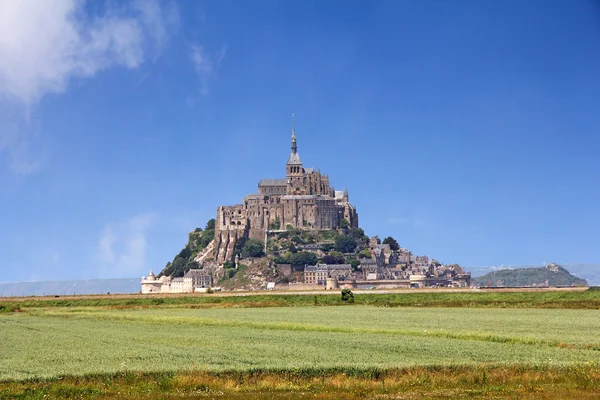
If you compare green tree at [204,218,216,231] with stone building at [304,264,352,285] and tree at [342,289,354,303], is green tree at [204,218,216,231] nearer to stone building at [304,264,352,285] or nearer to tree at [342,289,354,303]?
stone building at [304,264,352,285]

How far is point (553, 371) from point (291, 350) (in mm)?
8813

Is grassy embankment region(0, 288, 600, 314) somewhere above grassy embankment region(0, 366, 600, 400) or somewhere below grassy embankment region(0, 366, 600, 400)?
above

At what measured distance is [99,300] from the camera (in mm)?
83250

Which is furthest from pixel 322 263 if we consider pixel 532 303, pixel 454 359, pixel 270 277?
pixel 454 359

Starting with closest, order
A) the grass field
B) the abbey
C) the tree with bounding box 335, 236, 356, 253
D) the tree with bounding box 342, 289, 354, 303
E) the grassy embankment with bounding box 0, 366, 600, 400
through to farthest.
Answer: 1. the grassy embankment with bounding box 0, 366, 600, 400
2. the grass field
3. the tree with bounding box 342, 289, 354, 303
4. the tree with bounding box 335, 236, 356, 253
5. the abbey

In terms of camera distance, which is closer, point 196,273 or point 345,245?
point 196,273

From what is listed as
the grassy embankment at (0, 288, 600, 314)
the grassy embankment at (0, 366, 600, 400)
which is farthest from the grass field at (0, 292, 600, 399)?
the grassy embankment at (0, 288, 600, 314)

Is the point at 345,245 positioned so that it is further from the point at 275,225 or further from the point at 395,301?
the point at 395,301

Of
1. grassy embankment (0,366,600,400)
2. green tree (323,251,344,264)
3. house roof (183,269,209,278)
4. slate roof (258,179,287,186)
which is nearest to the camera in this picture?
grassy embankment (0,366,600,400)

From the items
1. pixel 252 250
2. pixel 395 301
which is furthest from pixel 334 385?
pixel 252 250

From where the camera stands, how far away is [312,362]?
23922 millimetres

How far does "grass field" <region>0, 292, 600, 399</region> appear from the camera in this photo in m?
20.7

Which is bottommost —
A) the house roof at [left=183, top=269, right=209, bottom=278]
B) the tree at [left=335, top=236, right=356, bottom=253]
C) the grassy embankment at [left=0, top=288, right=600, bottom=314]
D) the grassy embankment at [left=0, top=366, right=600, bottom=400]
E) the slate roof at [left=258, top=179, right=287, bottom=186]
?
the grassy embankment at [left=0, top=366, right=600, bottom=400]

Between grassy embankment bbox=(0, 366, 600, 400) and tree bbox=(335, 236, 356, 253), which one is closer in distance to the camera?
grassy embankment bbox=(0, 366, 600, 400)
